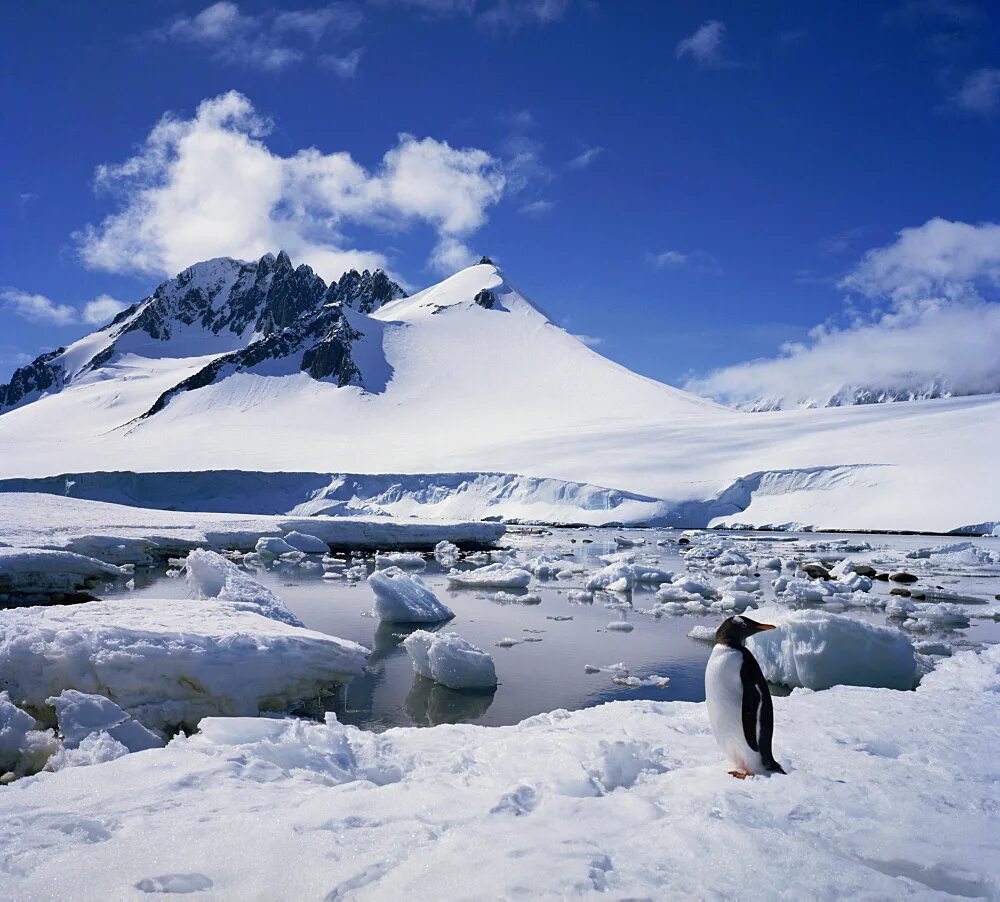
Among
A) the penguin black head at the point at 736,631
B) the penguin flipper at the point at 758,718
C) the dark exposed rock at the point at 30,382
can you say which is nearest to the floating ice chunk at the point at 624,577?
the penguin black head at the point at 736,631

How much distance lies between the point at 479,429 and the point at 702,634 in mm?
52616

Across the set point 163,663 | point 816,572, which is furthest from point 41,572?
point 816,572

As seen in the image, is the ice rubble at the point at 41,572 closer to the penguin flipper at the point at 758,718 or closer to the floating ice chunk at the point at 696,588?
the floating ice chunk at the point at 696,588

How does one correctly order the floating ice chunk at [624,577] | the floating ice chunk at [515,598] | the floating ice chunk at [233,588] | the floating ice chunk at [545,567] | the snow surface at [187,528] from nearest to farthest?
the floating ice chunk at [233,588]
the floating ice chunk at [515,598]
the floating ice chunk at [624,577]
the snow surface at [187,528]
the floating ice chunk at [545,567]

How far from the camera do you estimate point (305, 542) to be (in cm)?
2384

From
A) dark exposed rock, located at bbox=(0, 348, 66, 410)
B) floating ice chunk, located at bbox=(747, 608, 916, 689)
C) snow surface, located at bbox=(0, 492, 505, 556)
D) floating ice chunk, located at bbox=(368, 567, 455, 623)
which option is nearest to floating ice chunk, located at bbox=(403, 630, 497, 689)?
floating ice chunk, located at bbox=(747, 608, 916, 689)

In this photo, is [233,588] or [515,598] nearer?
[233,588]

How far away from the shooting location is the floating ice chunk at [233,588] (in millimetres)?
8125

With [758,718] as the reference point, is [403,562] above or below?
below

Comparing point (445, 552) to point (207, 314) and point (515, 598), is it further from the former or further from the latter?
point (207, 314)

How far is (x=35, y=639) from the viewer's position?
5.20 meters

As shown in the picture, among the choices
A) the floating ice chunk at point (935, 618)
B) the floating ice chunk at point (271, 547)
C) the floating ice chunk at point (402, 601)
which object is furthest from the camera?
the floating ice chunk at point (271, 547)

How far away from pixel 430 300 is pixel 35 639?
92.8m

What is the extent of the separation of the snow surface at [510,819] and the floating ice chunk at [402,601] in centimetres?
713
